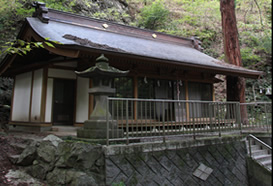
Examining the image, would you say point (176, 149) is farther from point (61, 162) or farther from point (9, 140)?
point (9, 140)

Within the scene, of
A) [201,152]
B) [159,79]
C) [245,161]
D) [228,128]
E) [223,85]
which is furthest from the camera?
[223,85]

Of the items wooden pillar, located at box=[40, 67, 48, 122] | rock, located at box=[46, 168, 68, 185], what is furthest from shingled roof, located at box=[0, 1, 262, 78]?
rock, located at box=[46, 168, 68, 185]

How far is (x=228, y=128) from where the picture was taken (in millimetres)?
5957

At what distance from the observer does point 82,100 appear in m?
8.01

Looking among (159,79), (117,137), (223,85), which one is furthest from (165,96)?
(223,85)

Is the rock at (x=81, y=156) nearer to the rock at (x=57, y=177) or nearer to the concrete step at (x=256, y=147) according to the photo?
the rock at (x=57, y=177)

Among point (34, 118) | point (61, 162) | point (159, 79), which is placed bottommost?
point (61, 162)

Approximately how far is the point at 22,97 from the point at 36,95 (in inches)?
62.3

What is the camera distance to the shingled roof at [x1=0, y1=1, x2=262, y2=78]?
6.64 meters

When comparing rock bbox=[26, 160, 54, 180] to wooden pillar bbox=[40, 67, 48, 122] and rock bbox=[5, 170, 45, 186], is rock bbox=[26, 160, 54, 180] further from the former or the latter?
wooden pillar bbox=[40, 67, 48, 122]

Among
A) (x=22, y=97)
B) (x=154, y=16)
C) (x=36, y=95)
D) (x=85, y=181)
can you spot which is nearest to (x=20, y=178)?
(x=85, y=181)

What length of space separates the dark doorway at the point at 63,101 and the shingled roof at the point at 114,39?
187cm

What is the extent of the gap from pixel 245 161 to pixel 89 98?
17.8ft

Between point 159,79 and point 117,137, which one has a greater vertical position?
point 159,79
